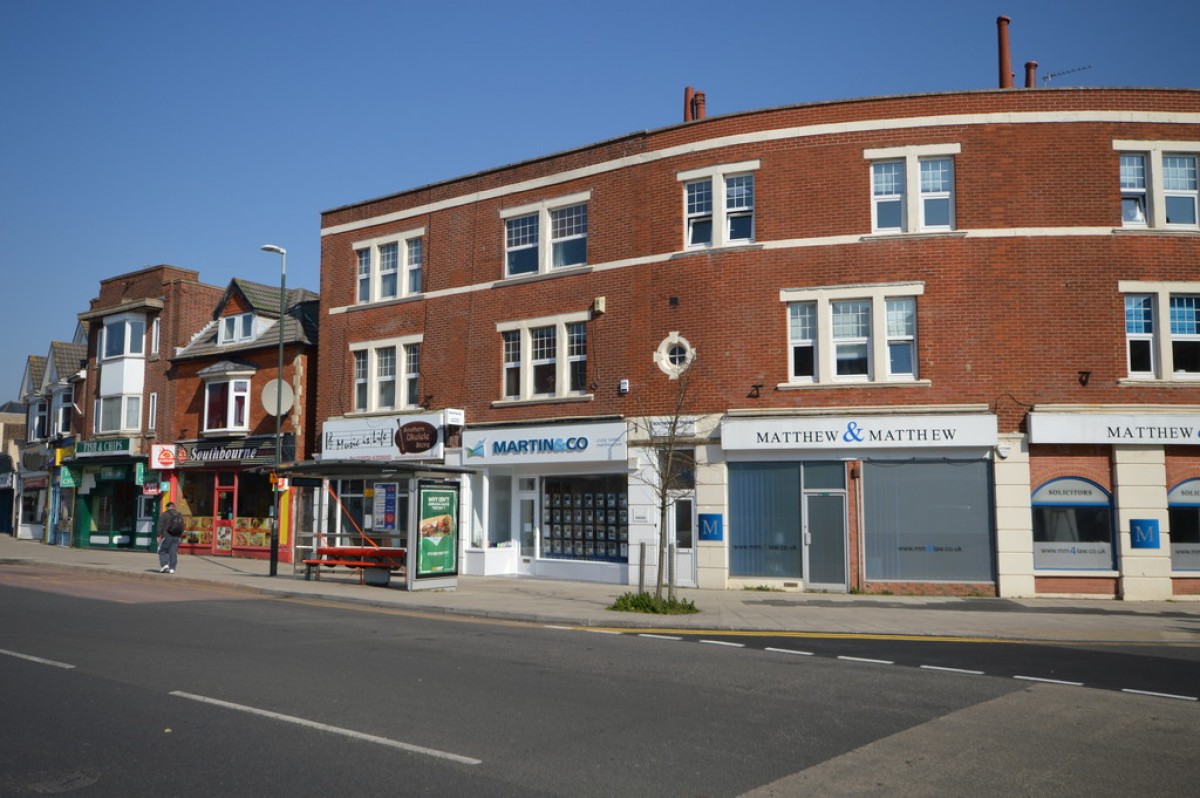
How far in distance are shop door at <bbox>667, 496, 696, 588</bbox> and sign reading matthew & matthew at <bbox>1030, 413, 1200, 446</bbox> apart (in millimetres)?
7400

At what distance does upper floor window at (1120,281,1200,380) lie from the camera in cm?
2039

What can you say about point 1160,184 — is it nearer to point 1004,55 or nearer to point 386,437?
point 1004,55

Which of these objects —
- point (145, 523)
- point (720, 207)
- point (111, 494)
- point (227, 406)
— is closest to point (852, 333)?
point (720, 207)

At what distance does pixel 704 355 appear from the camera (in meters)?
22.5

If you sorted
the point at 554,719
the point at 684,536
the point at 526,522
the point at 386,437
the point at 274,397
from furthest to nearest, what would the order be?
the point at 274,397 < the point at 386,437 < the point at 526,522 < the point at 684,536 < the point at 554,719

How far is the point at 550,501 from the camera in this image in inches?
993

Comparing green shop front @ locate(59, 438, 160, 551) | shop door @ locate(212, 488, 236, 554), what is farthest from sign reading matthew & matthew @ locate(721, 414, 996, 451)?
green shop front @ locate(59, 438, 160, 551)

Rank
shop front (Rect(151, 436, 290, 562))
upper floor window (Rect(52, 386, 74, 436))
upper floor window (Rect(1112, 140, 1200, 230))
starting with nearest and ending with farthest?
upper floor window (Rect(1112, 140, 1200, 230)) < shop front (Rect(151, 436, 290, 562)) < upper floor window (Rect(52, 386, 74, 436))

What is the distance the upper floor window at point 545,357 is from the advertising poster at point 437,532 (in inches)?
195

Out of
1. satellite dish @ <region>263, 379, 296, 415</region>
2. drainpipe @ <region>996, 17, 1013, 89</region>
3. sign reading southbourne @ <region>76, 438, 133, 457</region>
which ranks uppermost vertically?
drainpipe @ <region>996, 17, 1013, 89</region>

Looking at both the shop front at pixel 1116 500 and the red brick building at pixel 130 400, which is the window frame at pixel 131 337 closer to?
the red brick building at pixel 130 400

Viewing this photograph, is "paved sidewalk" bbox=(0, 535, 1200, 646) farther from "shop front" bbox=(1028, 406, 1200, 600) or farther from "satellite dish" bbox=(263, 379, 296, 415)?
"satellite dish" bbox=(263, 379, 296, 415)

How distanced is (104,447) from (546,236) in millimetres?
22370

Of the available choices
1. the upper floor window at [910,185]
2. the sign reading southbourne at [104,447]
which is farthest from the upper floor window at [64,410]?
the upper floor window at [910,185]
